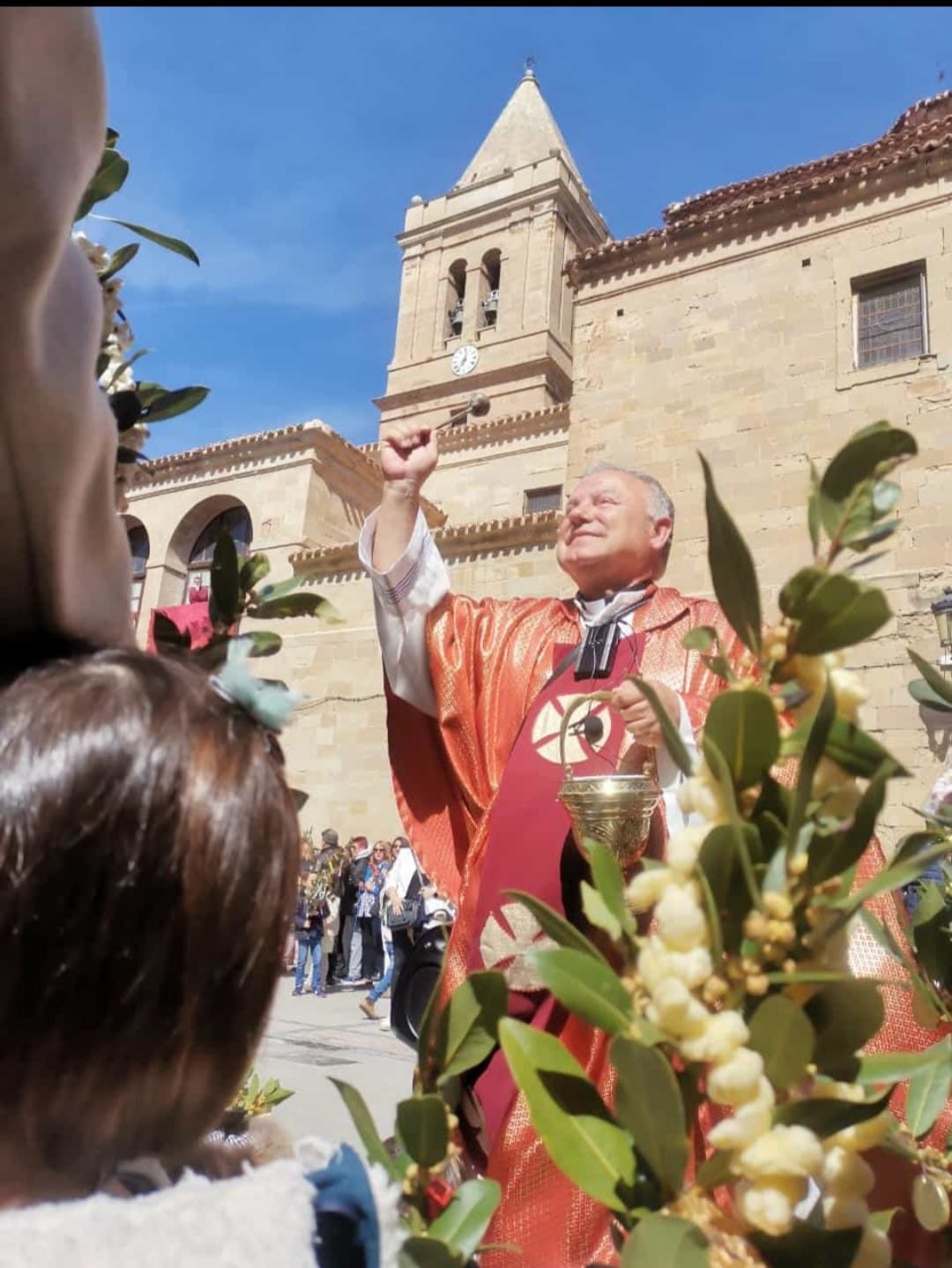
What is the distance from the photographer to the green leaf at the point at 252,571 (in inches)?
56.4

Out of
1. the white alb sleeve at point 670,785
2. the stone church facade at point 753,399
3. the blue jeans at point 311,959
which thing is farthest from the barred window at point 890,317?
the white alb sleeve at point 670,785

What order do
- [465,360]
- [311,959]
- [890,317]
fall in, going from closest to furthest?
[311,959], [890,317], [465,360]

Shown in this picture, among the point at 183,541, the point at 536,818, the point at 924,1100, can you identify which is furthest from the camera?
the point at 183,541

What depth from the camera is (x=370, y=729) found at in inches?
482

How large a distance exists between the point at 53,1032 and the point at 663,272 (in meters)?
11.7

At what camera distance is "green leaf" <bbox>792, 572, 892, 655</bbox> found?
25.3 inches

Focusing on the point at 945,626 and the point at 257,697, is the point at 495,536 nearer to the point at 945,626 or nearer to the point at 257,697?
the point at 945,626

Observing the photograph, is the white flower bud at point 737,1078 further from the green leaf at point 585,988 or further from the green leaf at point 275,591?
the green leaf at point 275,591

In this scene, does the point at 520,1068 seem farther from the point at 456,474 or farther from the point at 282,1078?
the point at 456,474

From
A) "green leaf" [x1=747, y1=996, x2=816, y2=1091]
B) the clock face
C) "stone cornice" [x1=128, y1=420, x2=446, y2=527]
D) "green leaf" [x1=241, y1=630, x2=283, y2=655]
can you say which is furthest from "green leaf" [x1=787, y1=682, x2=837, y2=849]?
Result: the clock face

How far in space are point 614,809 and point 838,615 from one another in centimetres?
104

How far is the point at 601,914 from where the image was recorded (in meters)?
0.78

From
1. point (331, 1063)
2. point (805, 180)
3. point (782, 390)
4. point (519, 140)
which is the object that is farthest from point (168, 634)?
point (519, 140)

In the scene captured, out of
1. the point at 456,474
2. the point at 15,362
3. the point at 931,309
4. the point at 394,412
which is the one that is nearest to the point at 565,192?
the point at 394,412
